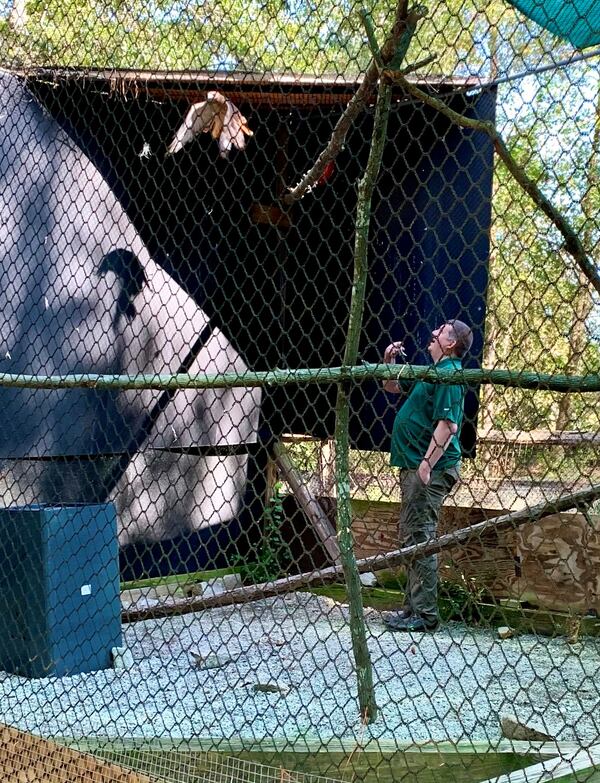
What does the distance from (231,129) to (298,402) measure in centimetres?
227

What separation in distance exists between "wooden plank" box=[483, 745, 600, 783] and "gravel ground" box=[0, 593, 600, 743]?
74mm

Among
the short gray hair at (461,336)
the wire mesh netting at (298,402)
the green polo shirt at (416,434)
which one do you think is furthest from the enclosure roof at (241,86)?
the green polo shirt at (416,434)

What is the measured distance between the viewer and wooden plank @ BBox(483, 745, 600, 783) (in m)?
1.86

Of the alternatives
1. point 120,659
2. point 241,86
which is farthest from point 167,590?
point 241,86

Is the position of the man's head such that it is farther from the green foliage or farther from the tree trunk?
the green foliage

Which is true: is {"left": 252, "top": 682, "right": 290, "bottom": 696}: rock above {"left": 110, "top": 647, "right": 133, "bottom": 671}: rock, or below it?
below

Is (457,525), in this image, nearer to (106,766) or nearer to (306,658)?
(306,658)

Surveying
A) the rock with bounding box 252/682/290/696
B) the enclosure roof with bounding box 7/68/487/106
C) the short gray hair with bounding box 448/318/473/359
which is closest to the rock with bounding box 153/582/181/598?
the rock with bounding box 252/682/290/696

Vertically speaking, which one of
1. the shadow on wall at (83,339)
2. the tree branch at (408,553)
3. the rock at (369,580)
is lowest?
the tree branch at (408,553)

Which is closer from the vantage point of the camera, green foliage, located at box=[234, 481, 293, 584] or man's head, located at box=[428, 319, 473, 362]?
man's head, located at box=[428, 319, 473, 362]

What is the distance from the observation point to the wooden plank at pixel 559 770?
1.86m

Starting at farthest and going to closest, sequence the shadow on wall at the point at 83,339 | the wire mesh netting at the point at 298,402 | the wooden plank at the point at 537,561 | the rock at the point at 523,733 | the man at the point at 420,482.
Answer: the wooden plank at the point at 537,561
the shadow on wall at the point at 83,339
the man at the point at 420,482
the rock at the point at 523,733
the wire mesh netting at the point at 298,402

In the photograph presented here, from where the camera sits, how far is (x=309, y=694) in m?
3.24

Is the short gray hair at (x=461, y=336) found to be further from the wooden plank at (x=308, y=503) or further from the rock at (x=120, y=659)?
the wooden plank at (x=308, y=503)
